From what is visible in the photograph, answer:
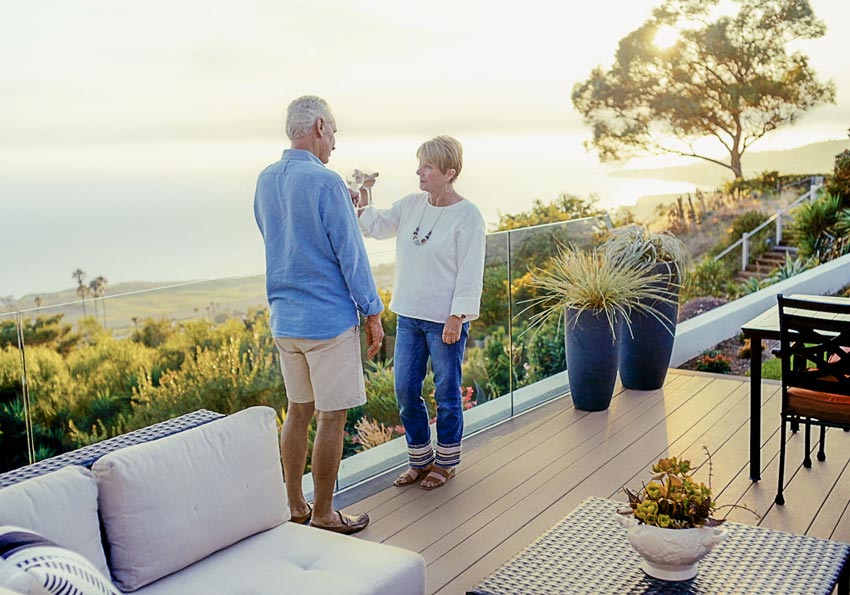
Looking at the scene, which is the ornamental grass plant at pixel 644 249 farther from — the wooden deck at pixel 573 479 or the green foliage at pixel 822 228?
the green foliage at pixel 822 228

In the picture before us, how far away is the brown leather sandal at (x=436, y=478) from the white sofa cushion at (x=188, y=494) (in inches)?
59.0

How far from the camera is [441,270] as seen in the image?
13.3ft

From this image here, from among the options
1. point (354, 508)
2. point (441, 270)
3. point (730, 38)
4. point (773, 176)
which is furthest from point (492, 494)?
point (730, 38)

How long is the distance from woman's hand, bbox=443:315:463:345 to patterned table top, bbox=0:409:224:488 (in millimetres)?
1424

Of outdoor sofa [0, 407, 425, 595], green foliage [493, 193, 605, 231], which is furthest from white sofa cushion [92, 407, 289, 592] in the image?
green foliage [493, 193, 605, 231]

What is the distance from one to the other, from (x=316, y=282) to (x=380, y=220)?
3.01 ft

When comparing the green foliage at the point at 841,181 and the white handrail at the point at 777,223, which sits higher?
the green foliage at the point at 841,181

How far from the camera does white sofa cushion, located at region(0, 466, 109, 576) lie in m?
2.06

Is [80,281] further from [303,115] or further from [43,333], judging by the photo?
[303,115]

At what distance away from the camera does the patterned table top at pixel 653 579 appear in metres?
2.31

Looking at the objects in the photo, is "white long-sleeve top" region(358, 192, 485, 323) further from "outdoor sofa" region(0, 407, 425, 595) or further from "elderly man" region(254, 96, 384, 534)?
"outdoor sofa" region(0, 407, 425, 595)

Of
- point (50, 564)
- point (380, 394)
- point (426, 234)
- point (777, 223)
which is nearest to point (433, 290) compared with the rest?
point (426, 234)

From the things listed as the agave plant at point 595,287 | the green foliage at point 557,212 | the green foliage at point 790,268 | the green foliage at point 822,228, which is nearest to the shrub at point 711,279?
the green foliage at point 790,268

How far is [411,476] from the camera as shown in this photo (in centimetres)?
427
